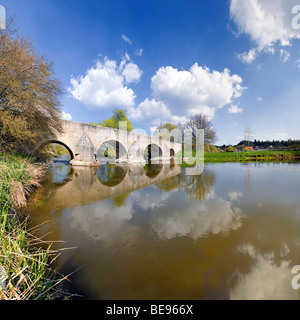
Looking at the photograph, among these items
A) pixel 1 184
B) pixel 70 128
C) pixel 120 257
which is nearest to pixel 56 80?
pixel 70 128

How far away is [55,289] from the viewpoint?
5.56ft

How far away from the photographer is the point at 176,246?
266 cm

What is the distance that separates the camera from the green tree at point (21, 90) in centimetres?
725

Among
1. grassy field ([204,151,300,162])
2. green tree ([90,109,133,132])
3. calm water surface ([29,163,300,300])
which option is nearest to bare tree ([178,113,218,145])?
grassy field ([204,151,300,162])

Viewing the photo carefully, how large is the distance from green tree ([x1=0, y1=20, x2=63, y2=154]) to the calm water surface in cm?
521

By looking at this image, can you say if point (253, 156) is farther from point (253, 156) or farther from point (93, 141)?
point (93, 141)

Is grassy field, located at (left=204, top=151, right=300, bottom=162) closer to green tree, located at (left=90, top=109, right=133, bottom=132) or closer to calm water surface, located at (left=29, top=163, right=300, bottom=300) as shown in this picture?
green tree, located at (left=90, top=109, right=133, bottom=132)

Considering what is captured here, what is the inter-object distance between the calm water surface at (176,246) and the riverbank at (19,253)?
301mm

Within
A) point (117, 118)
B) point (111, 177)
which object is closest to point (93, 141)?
point (111, 177)

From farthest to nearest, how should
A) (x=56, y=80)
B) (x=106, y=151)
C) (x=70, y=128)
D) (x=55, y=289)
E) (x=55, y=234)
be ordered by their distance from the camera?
(x=106, y=151)
(x=70, y=128)
(x=56, y=80)
(x=55, y=234)
(x=55, y=289)

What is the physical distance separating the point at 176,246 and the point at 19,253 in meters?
2.41
